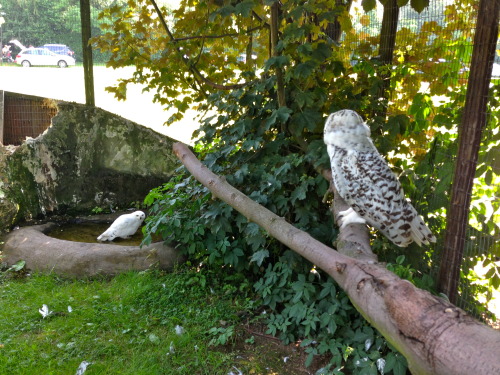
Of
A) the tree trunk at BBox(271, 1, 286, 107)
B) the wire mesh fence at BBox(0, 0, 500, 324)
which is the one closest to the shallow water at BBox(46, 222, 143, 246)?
the tree trunk at BBox(271, 1, 286, 107)

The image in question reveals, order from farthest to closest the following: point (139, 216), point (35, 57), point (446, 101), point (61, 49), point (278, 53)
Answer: point (35, 57) → point (61, 49) → point (139, 216) → point (278, 53) → point (446, 101)

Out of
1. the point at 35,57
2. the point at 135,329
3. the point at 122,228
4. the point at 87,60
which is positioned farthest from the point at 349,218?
the point at 35,57

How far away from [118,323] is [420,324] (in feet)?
8.08

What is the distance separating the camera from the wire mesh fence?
2.31 metres

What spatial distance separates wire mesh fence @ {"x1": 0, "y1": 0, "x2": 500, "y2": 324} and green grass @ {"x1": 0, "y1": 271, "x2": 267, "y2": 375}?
1368mm

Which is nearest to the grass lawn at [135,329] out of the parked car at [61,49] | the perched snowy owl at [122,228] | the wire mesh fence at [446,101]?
the perched snowy owl at [122,228]

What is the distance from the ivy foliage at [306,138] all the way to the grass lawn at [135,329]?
222mm

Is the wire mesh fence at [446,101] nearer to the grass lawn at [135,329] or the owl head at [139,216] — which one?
the grass lawn at [135,329]

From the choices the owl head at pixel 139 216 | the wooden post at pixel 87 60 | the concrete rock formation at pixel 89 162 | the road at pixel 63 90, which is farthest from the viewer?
the road at pixel 63 90

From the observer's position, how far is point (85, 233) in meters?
4.68

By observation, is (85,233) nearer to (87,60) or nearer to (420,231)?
(87,60)

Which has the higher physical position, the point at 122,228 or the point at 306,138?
the point at 306,138

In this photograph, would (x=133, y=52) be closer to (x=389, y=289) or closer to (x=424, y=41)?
(x=424, y=41)

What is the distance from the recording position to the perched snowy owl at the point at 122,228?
14.4ft
